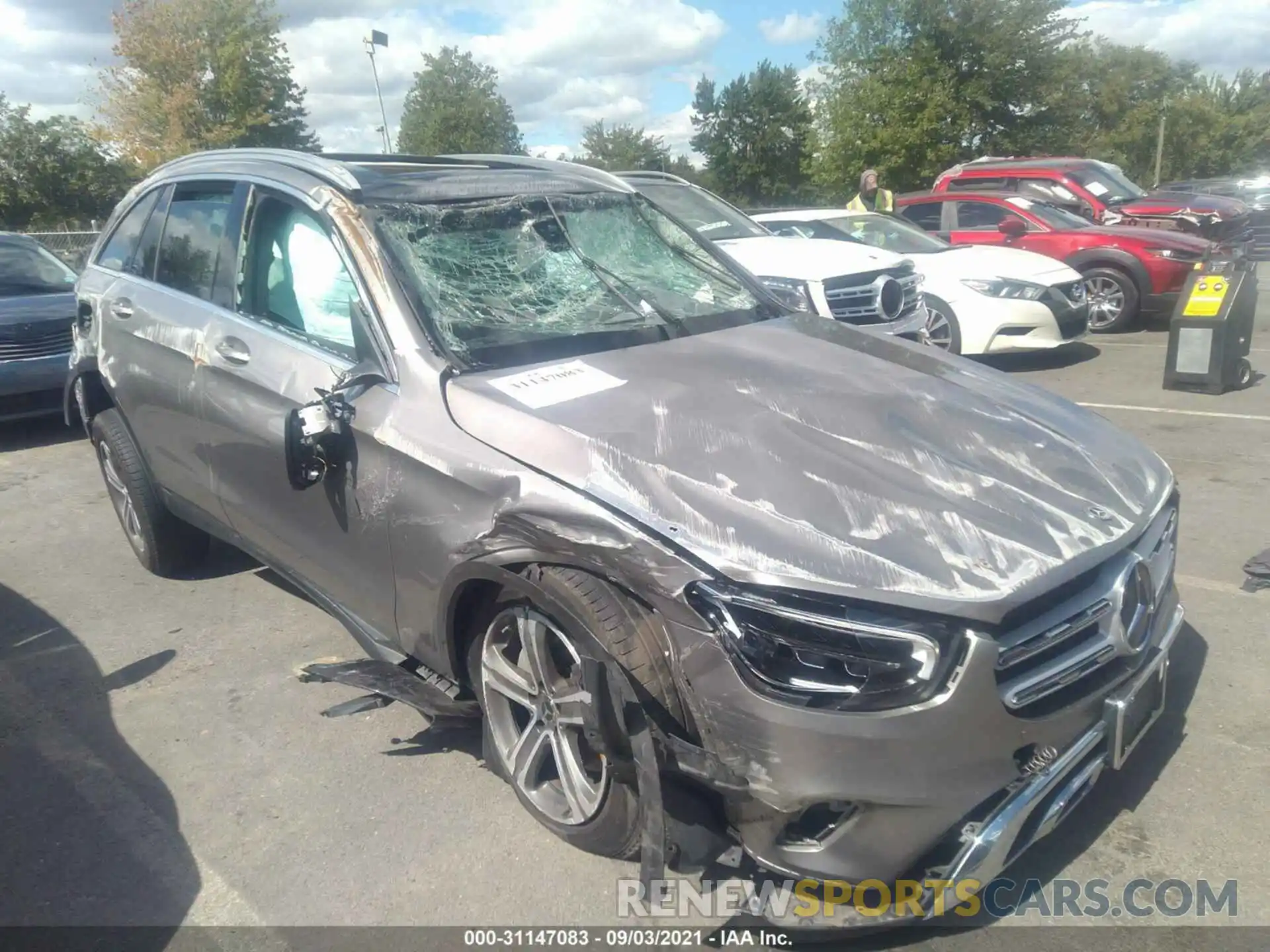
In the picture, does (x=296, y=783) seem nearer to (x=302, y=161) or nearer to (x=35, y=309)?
(x=302, y=161)

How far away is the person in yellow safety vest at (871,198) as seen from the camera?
12578mm

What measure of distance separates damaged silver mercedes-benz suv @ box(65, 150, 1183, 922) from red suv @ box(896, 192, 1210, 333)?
326 inches

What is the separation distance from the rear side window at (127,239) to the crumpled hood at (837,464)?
2.62 meters

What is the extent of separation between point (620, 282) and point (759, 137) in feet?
157

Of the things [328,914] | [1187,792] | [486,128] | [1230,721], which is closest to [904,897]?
[1187,792]

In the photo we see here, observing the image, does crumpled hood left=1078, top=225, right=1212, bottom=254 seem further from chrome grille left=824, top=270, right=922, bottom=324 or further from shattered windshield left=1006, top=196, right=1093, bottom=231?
chrome grille left=824, top=270, right=922, bottom=324

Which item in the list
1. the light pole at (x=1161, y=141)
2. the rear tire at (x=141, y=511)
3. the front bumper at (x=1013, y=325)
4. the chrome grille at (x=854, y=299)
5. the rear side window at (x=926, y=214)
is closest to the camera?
the rear tire at (x=141, y=511)

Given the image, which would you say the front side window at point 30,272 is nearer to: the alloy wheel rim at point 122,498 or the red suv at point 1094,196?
the alloy wheel rim at point 122,498

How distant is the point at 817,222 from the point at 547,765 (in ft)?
26.9

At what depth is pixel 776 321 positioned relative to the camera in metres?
3.81

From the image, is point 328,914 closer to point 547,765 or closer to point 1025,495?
point 547,765

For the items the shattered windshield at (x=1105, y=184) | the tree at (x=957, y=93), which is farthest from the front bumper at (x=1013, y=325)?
the tree at (x=957, y=93)

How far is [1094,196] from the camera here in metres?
13.2

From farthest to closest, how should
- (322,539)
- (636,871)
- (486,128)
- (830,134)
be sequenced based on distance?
(486,128) < (830,134) < (322,539) < (636,871)
